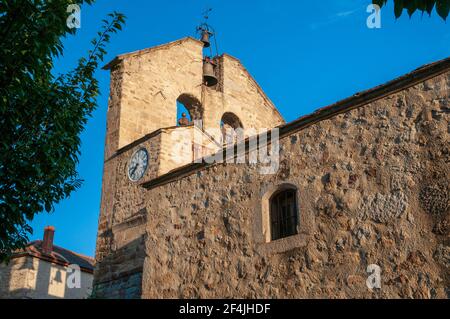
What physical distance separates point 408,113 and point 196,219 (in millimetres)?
3974

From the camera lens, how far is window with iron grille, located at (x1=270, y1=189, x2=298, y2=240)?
8.13 metres

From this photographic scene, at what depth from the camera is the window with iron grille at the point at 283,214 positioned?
26.7 ft

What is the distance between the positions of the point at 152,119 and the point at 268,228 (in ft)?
26.3

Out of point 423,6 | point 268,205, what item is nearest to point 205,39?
point 268,205

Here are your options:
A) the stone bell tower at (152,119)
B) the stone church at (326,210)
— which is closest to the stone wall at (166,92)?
the stone bell tower at (152,119)

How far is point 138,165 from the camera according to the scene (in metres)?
14.2

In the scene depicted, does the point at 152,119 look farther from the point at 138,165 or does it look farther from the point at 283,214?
the point at 283,214

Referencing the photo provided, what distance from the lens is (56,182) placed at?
23.4 feet

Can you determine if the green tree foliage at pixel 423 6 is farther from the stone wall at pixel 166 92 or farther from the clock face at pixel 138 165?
the stone wall at pixel 166 92

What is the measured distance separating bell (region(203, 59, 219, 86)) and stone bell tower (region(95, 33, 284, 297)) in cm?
3

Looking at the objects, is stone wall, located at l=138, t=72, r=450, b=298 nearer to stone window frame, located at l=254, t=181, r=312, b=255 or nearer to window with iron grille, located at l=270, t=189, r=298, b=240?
stone window frame, located at l=254, t=181, r=312, b=255

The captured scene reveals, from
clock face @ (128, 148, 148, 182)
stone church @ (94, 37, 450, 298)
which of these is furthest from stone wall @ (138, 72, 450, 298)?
clock face @ (128, 148, 148, 182)
